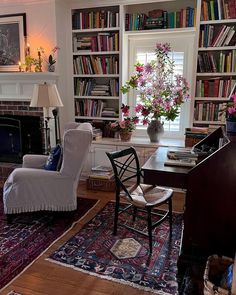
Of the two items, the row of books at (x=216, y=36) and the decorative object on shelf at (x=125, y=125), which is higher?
the row of books at (x=216, y=36)

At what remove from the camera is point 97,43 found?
12.2ft

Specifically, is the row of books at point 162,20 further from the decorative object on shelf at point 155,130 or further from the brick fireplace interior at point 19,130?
the brick fireplace interior at point 19,130

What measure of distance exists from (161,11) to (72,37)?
1276mm

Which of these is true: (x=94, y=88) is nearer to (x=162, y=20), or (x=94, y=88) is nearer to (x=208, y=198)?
(x=162, y=20)

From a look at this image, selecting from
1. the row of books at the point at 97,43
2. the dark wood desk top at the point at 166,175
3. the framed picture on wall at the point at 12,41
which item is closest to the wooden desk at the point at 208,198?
the dark wood desk top at the point at 166,175

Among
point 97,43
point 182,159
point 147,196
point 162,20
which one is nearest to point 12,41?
point 97,43

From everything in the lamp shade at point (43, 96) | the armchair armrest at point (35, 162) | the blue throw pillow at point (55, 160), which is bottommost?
the armchair armrest at point (35, 162)

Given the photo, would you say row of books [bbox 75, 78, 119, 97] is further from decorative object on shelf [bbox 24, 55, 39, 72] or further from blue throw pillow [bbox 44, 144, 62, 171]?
blue throw pillow [bbox 44, 144, 62, 171]

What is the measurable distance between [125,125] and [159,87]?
26.0 inches

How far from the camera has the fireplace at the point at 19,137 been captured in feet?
12.9

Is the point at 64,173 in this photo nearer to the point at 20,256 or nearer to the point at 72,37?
the point at 20,256

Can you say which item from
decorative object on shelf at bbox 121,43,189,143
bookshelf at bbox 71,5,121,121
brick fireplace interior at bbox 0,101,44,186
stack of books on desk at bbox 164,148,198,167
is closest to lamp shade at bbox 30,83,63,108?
brick fireplace interior at bbox 0,101,44,186

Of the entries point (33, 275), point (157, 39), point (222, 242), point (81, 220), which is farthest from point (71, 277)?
point (157, 39)

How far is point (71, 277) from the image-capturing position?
1972mm
